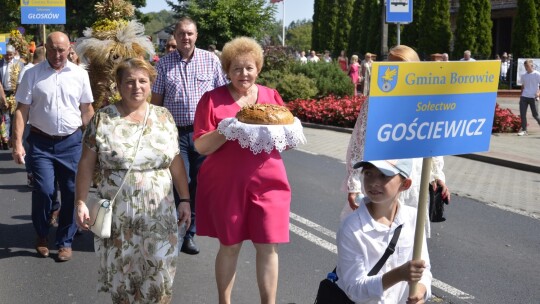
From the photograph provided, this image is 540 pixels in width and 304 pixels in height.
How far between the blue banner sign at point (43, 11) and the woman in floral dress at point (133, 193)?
9.89m

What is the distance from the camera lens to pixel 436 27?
1486 inches

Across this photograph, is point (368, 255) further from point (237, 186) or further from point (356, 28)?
point (356, 28)

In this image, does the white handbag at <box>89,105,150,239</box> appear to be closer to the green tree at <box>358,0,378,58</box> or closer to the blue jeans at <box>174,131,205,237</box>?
the blue jeans at <box>174,131,205,237</box>

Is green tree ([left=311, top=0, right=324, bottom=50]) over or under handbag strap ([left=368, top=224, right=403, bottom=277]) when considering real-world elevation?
over

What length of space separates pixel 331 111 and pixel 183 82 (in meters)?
13.8

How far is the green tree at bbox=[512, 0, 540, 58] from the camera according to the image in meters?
34.1

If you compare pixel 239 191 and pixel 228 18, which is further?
pixel 228 18

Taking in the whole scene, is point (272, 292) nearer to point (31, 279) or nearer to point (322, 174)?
point (31, 279)

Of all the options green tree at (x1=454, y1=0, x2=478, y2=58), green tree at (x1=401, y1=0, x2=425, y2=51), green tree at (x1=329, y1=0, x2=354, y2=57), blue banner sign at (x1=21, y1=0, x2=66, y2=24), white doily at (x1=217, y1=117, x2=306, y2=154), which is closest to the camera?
white doily at (x1=217, y1=117, x2=306, y2=154)

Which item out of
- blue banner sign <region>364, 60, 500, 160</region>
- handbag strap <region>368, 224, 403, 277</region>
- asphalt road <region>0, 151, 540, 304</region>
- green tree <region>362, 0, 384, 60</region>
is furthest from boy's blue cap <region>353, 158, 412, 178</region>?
green tree <region>362, 0, 384, 60</region>

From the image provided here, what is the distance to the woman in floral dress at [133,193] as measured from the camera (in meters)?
4.46

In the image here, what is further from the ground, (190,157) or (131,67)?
(131,67)

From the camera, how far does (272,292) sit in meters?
4.94

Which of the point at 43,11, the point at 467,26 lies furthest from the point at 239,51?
the point at 467,26
